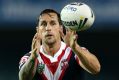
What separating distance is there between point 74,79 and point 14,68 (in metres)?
3.78

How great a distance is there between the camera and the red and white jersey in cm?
578

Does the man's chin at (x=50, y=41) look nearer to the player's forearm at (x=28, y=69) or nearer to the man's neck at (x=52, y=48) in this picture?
the man's neck at (x=52, y=48)

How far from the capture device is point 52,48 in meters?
5.84

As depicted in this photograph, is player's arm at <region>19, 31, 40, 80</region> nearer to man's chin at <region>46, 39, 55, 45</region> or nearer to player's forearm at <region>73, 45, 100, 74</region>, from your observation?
man's chin at <region>46, 39, 55, 45</region>

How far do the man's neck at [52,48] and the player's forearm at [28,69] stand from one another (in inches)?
12.2

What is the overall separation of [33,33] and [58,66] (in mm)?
3212

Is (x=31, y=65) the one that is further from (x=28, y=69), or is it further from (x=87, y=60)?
(x=87, y=60)

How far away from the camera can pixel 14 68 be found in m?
9.42

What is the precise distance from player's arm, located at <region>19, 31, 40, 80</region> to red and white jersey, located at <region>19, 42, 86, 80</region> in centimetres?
17

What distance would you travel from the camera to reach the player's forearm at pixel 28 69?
5516mm

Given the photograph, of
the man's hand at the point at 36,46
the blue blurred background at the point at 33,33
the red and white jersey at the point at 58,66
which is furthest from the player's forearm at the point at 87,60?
the blue blurred background at the point at 33,33

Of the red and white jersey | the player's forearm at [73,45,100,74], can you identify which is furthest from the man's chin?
the player's forearm at [73,45,100,74]

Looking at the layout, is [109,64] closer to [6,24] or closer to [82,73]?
[6,24]

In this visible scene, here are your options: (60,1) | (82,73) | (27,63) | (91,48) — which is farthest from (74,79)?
(91,48)
